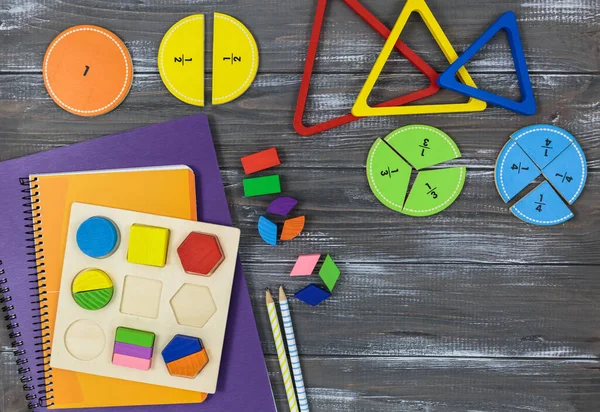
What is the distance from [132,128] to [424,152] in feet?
1.62

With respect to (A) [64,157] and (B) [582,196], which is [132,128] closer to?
(A) [64,157]

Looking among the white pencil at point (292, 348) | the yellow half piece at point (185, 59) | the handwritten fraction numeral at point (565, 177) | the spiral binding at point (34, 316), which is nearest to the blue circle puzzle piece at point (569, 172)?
the handwritten fraction numeral at point (565, 177)

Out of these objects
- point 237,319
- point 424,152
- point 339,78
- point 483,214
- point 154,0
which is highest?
point 154,0

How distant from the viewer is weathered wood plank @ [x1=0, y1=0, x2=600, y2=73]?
2.69 ft

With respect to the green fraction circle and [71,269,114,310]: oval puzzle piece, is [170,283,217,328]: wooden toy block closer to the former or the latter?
[71,269,114,310]: oval puzzle piece

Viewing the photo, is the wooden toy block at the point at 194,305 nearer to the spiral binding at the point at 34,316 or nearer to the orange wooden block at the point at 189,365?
the orange wooden block at the point at 189,365

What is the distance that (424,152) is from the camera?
0.83 metres

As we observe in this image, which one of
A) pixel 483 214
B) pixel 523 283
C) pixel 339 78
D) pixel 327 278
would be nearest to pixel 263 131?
pixel 339 78

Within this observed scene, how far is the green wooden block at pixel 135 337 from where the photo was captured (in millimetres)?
831

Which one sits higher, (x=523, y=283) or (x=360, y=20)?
(x=360, y=20)

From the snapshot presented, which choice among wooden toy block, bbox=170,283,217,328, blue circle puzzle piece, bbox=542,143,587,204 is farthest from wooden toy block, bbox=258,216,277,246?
blue circle puzzle piece, bbox=542,143,587,204

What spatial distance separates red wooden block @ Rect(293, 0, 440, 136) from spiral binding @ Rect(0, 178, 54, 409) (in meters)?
0.46

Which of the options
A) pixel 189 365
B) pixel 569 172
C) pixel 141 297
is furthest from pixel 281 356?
pixel 569 172

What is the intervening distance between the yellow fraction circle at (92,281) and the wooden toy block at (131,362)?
4.7 inches
